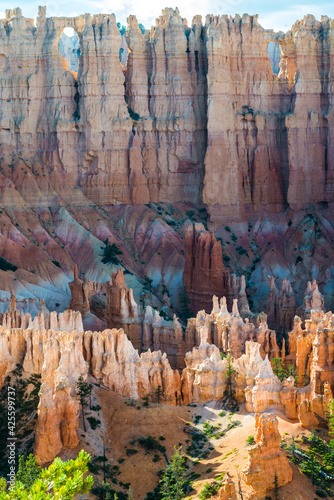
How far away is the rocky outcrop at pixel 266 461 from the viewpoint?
141ft

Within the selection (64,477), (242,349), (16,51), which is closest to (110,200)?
(16,51)

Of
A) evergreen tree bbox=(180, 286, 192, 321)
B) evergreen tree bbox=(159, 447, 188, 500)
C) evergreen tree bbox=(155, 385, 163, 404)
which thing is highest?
evergreen tree bbox=(180, 286, 192, 321)

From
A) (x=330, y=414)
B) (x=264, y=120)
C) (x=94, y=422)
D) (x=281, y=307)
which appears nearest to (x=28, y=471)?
(x=94, y=422)

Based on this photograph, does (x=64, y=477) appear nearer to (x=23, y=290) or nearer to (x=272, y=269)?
(x=23, y=290)

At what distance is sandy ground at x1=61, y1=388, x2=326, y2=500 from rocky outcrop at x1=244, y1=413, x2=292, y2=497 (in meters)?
0.43

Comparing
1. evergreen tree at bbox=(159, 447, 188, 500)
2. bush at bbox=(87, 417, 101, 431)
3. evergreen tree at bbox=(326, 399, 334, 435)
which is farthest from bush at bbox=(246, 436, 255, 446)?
bush at bbox=(87, 417, 101, 431)

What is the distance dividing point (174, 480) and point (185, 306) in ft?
157

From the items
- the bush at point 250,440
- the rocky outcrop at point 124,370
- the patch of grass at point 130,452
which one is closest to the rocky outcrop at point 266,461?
the bush at point 250,440

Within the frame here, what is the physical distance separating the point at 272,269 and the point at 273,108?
74.1 feet

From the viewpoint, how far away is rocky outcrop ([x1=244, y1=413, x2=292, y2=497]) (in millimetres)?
43094

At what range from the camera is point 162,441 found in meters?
52.2

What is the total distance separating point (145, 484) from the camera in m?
48.1

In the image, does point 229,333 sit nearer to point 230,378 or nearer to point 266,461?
point 230,378

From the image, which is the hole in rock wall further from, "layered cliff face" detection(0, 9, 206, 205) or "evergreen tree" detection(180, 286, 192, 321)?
"evergreen tree" detection(180, 286, 192, 321)
